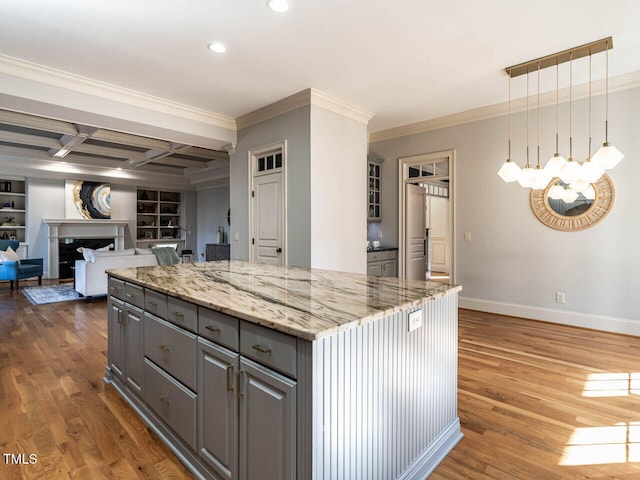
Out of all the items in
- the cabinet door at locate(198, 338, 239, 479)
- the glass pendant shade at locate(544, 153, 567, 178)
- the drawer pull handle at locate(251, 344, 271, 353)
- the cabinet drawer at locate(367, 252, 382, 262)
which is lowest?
the cabinet door at locate(198, 338, 239, 479)

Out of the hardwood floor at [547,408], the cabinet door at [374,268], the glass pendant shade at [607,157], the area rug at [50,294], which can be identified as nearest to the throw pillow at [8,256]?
the area rug at [50,294]

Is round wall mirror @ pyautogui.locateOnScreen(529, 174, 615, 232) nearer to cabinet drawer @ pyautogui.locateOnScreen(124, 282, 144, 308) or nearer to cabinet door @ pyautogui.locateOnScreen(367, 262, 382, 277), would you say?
cabinet door @ pyautogui.locateOnScreen(367, 262, 382, 277)

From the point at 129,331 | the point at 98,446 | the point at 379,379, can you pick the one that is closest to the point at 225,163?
the point at 129,331

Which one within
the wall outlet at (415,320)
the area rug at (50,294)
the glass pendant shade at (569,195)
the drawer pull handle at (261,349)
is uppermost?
the glass pendant shade at (569,195)

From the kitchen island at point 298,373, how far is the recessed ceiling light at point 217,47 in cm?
211

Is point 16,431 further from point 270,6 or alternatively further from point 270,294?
point 270,6

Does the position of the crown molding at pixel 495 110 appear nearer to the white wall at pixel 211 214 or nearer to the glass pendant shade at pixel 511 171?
the glass pendant shade at pixel 511 171

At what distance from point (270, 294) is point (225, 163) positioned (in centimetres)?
731

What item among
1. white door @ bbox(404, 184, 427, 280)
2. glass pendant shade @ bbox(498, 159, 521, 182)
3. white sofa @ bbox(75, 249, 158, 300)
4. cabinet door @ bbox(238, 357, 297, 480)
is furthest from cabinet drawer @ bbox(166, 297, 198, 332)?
white sofa @ bbox(75, 249, 158, 300)

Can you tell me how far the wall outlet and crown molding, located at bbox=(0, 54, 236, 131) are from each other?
164 inches

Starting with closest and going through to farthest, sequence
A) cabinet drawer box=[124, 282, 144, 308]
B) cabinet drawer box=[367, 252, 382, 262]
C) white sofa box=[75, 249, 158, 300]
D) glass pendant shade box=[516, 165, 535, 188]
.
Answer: cabinet drawer box=[124, 282, 144, 308] < glass pendant shade box=[516, 165, 535, 188] < cabinet drawer box=[367, 252, 382, 262] < white sofa box=[75, 249, 158, 300]

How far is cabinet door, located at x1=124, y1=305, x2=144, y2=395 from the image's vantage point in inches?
86.0

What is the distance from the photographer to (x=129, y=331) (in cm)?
232

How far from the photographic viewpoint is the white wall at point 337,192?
4164mm
